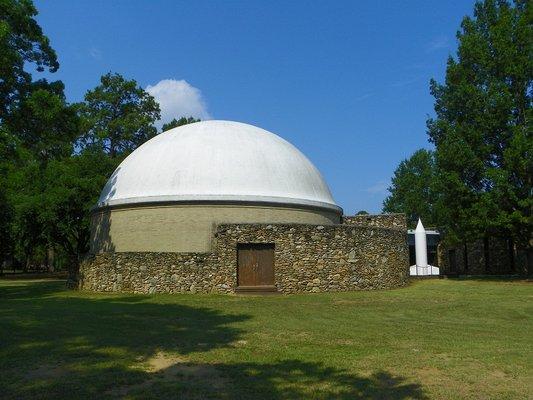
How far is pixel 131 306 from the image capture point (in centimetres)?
1348

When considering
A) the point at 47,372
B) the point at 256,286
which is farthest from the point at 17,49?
the point at 47,372

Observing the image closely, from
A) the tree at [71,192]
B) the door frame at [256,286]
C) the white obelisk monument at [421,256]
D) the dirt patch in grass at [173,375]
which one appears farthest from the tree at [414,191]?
the dirt patch in grass at [173,375]

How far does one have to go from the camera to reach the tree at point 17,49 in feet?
57.2

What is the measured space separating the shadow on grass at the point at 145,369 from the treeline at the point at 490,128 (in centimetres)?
1723

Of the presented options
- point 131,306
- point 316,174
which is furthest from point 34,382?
point 316,174

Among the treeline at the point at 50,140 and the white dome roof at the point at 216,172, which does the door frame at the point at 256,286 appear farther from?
the treeline at the point at 50,140

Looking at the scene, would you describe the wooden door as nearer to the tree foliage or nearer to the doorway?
the doorway

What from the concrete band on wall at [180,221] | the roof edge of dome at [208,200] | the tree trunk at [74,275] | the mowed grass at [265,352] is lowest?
the mowed grass at [265,352]

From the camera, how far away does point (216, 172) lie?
2009 cm

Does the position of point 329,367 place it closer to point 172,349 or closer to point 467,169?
point 172,349

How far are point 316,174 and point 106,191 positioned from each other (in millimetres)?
9573

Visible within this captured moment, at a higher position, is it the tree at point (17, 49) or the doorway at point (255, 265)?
the tree at point (17, 49)

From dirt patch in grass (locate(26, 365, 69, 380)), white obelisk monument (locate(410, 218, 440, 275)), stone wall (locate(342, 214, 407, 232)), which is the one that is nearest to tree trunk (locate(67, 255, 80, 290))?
stone wall (locate(342, 214, 407, 232))

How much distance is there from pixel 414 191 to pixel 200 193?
148 feet
